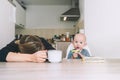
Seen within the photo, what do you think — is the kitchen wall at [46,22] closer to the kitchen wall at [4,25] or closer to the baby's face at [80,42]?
the kitchen wall at [4,25]

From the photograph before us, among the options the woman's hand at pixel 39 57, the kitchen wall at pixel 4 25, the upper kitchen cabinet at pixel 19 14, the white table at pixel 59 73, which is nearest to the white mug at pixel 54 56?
the woman's hand at pixel 39 57

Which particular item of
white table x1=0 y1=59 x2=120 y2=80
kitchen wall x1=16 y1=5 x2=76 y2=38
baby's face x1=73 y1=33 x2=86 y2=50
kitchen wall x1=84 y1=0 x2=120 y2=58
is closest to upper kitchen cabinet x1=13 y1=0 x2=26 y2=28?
kitchen wall x1=16 y1=5 x2=76 y2=38

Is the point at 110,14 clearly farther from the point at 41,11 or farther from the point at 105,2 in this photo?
the point at 41,11

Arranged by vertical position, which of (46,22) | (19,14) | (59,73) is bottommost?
(59,73)

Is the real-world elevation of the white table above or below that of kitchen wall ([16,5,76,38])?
below

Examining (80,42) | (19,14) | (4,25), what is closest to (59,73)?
(80,42)

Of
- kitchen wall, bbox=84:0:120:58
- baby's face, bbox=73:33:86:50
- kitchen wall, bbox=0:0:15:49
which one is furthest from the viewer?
kitchen wall, bbox=84:0:120:58

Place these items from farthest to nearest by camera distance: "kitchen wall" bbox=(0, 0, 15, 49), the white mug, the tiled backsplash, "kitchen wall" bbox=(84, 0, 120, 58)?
the tiled backsplash → "kitchen wall" bbox=(84, 0, 120, 58) → "kitchen wall" bbox=(0, 0, 15, 49) → the white mug

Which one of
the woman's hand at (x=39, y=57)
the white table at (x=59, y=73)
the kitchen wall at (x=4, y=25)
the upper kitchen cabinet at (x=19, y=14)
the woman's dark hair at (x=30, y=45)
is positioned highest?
the upper kitchen cabinet at (x=19, y=14)

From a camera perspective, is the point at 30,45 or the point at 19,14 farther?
the point at 19,14

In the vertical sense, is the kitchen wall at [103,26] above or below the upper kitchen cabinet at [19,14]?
below

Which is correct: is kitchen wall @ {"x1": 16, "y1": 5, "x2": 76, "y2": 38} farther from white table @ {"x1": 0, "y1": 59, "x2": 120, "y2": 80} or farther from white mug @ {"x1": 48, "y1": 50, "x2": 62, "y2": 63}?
white table @ {"x1": 0, "y1": 59, "x2": 120, "y2": 80}

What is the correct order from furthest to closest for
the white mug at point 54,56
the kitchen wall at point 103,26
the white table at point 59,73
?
the kitchen wall at point 103,26 → the white mug at point 54,56 → the white table at point 59,73

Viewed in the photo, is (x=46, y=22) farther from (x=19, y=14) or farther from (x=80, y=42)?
(x=80, y=42)
